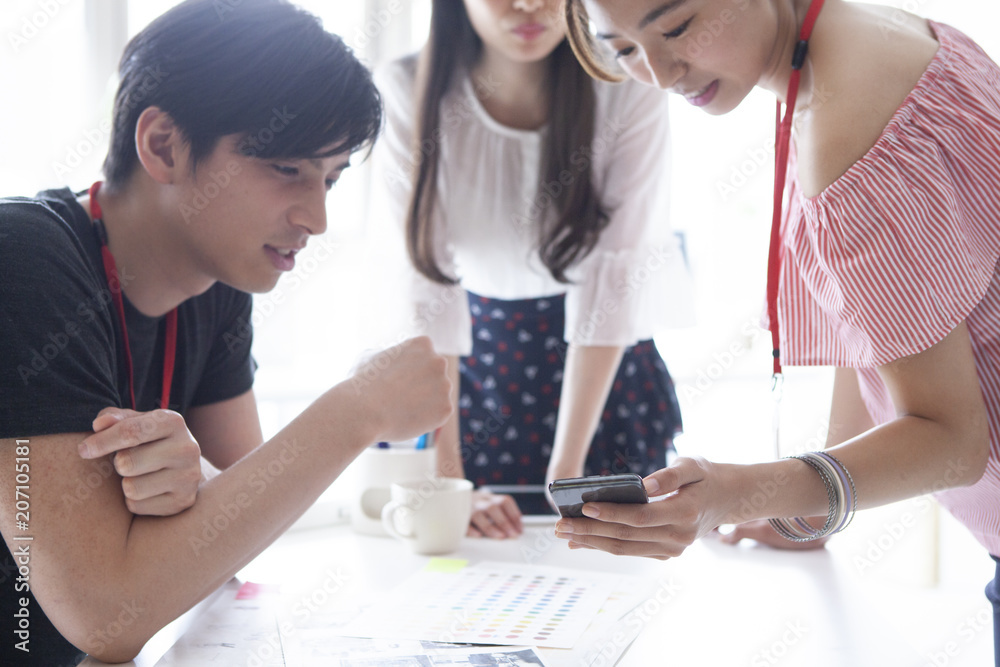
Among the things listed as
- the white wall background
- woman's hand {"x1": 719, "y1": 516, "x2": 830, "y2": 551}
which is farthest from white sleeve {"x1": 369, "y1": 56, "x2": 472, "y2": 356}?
woman's hand {"x1": 719, "y1": 516, "x2": 830, "y2": 551}

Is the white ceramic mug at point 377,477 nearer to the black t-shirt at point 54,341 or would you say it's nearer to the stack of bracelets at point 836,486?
the black t-shirt at point 54,341

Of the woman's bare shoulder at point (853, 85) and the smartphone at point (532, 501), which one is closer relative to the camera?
the woman's bare shoulder at point (853, 85)

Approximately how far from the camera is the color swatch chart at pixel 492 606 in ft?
2.64

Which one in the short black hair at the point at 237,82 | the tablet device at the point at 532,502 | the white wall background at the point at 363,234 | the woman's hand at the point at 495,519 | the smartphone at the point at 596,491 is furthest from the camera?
the white wall background at the point at 363,234

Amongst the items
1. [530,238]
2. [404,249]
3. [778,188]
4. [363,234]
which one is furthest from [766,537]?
[363,234]

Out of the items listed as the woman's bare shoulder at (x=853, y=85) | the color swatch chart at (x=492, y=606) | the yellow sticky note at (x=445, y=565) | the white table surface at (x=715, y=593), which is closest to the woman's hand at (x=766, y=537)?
the white table surface at (x=715, y=593)

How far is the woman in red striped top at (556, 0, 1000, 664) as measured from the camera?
746 millimetres

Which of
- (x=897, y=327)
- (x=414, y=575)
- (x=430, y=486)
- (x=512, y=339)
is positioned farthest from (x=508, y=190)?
(x=897, y=327)

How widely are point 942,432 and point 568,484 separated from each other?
36 centimetres

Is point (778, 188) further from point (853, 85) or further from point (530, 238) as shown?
point (530, 238)

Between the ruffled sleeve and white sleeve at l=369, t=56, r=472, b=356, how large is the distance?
0.79m

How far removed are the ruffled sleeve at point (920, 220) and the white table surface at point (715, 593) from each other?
27 centimetres

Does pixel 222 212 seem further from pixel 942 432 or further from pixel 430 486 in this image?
pixel 942 432

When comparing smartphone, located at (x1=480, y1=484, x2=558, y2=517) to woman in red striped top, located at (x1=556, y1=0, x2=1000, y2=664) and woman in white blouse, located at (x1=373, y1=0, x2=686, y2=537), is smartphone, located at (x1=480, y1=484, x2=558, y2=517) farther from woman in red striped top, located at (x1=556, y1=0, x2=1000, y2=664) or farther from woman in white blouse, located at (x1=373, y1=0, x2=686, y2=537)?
woman in red striped top, located at (x1=556, y1=0, x2=1000, y2=664)
